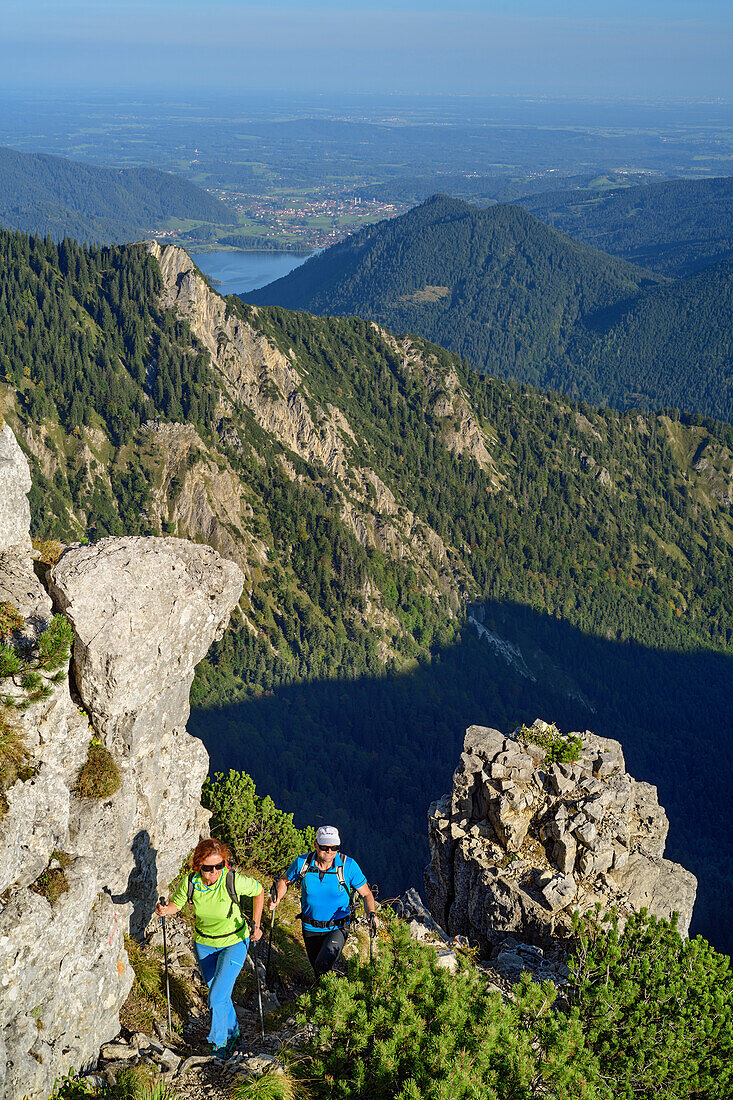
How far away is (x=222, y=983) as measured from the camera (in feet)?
53.5

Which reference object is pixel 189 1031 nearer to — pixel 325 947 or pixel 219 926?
pixel 219 926

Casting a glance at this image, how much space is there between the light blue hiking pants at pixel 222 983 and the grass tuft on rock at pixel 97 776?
5.20 m

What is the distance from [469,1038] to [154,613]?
13.1 meters

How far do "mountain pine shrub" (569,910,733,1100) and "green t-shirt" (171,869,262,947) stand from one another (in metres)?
7.39

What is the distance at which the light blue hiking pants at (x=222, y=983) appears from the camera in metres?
16.3

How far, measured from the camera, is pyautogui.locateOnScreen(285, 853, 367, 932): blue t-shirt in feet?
56.7

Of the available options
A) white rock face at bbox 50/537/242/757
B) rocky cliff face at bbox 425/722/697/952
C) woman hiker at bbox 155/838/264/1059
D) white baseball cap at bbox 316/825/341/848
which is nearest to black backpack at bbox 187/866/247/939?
woman hiker at bbox 155/838/264/1059

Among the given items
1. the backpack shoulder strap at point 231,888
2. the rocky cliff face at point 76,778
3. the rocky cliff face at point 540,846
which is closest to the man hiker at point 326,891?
the backpack shoulder strap at point 231,888

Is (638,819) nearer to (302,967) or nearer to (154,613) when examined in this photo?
(302,967)

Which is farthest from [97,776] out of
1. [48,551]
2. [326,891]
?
[326,891]

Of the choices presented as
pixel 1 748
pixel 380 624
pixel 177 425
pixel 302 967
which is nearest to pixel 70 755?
pixel 1 748

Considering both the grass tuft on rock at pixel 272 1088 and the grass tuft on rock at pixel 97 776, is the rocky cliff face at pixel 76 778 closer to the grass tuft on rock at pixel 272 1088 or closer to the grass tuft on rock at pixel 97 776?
the grass tuft on rock at pixel 97 776

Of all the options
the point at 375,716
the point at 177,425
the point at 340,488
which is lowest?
the point at 375,716

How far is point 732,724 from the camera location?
19475 centimetres
